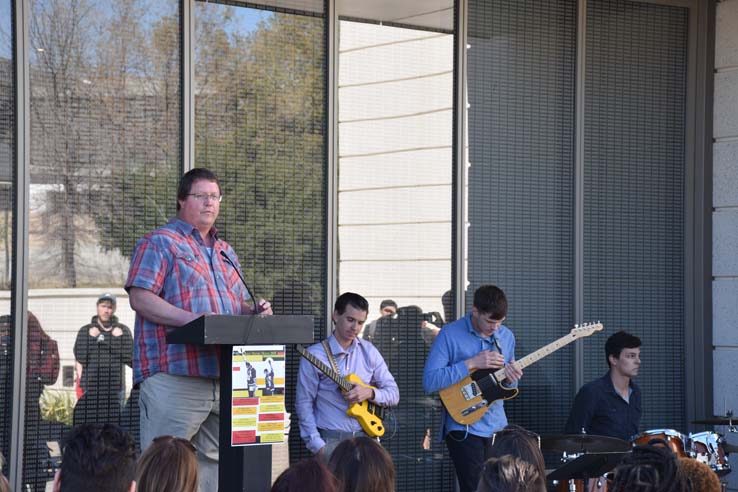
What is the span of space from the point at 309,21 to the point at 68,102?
1.69 m

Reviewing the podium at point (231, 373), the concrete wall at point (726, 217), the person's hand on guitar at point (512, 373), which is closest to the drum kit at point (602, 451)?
the person's hand on guitar at point (512, 373)

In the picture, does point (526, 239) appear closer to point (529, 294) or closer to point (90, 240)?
point (529, 294)

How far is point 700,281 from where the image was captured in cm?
827

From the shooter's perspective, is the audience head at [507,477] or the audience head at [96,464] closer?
the audience head at [96,464]

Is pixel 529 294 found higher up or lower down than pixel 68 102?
lower down

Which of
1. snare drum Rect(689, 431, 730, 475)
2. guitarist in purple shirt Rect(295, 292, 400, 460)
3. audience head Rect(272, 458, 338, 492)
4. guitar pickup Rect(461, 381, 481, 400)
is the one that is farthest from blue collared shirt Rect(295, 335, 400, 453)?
audience head Rect(272, 458, 338, 492)

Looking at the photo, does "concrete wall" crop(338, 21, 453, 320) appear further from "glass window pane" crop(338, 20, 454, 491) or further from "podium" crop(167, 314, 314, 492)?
"podium" crop(167, 314, 314, 492)

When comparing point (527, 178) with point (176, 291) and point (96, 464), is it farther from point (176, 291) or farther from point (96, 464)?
point (96, 464)

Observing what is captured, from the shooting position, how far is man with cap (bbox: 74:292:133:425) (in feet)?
20.8

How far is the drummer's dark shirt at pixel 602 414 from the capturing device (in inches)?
276

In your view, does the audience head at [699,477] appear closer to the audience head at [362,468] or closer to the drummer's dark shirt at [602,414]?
the audience head at [362,468]

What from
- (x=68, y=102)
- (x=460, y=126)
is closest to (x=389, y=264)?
(x=460, y=126)

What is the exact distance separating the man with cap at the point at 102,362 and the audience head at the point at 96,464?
133 inches

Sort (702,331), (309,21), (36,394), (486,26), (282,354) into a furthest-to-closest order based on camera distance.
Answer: (702,331) → (486,26) → (309,21) → (36,394) → (282,354)
